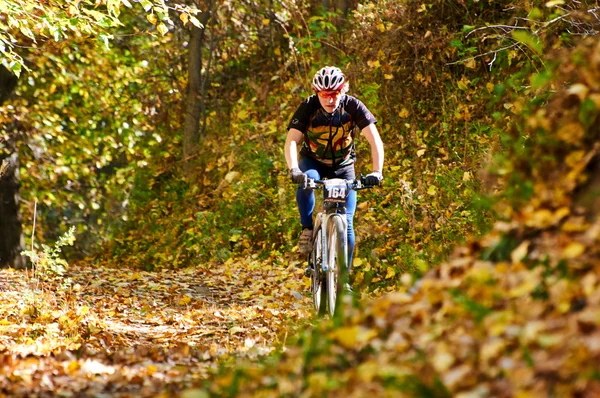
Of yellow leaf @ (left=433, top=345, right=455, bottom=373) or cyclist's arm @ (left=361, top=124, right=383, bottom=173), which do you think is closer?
yellow leaf @ (left=433, top=345, right=455, bottom=373)

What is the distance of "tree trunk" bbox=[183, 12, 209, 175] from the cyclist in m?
9.00

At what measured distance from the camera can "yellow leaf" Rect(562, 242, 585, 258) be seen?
319 cm

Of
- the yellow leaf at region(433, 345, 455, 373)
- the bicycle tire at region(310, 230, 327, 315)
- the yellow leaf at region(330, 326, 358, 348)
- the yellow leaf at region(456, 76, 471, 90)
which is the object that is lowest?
the yellow leaf at region(433, 345, 455, 373)

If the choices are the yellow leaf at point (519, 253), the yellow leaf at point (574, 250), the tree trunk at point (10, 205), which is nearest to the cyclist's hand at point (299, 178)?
the yellow leaf at point (519, 253)

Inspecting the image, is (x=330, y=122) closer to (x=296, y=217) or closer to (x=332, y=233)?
(x=332, y=233)

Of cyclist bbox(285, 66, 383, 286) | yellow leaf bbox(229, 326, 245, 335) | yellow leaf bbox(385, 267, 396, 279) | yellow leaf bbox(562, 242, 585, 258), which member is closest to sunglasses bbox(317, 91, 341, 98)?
cyclist bbox(285, 66, 383, 286)

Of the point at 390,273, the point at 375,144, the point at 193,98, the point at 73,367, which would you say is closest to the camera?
the point at 73,367

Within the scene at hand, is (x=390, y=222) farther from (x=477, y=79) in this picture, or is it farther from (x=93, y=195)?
(x=93, y=195)

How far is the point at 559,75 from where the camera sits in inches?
154

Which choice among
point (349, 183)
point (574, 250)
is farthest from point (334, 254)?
point (574, 250)

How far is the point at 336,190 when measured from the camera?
254 inches

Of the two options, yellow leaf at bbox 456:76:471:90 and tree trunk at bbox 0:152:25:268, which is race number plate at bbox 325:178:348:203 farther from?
tree trunk at bbox 0:152:25:268

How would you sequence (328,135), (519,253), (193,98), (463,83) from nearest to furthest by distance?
(519,253) → (328,135) → (463,83) → (193,98)

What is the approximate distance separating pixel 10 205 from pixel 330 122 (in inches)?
410
